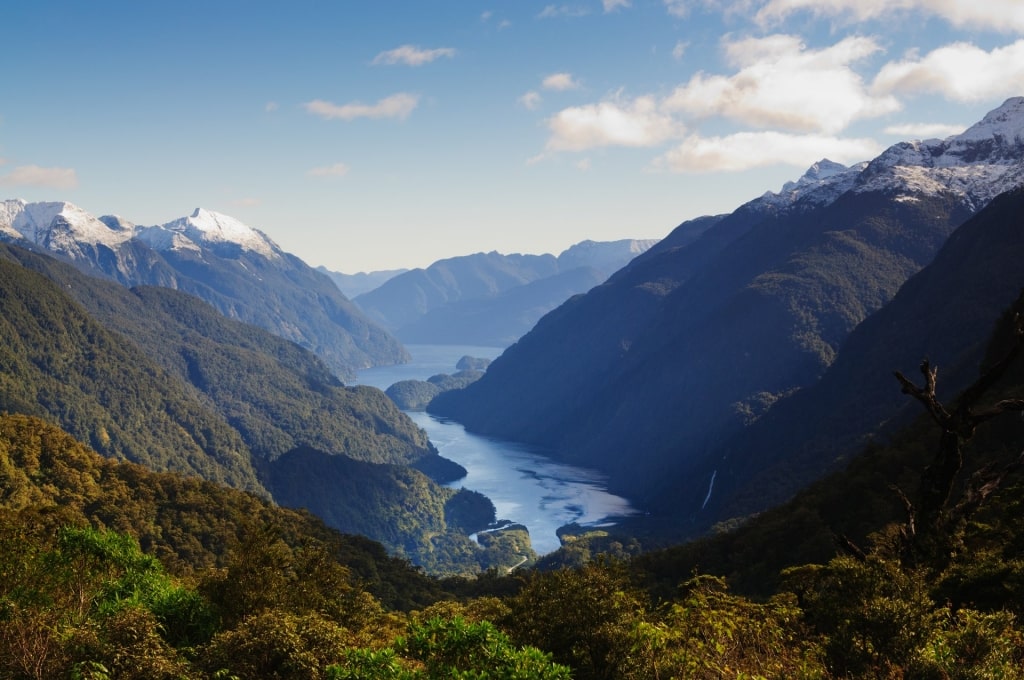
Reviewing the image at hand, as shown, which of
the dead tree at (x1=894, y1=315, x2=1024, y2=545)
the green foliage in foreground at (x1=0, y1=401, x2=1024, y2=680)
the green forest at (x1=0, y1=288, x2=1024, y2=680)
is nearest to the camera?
the green foliage in foreground at (x1=0, y1=401, x2=1024, y2=680)

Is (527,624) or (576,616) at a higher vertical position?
(576,616)

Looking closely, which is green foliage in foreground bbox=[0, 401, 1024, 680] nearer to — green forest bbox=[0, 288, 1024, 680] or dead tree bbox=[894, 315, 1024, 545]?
green forest bbox=[0, 288, 1024, 680]

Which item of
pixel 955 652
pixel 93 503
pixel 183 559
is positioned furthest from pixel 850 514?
pixel 93 503

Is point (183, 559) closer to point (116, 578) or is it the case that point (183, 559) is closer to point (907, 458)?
point (116, 578)

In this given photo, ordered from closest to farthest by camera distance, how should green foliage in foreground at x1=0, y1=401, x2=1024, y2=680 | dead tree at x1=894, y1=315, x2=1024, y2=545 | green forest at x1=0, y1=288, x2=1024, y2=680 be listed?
green foliage in foreground at x1=0, y1=401, x2=1024, y2=680, green forest at x1=0, y1=288, x2=1024, y2=680, dead tree at x1=894, y1=315, x2=1024, y2=545

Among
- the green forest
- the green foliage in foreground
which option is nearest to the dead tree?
the green forest

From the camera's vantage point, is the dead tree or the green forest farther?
the dead tree

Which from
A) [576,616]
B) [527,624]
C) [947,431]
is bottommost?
[527,624]

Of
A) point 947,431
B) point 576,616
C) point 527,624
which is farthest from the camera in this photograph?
point 527,624

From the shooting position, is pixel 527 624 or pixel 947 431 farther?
pixel 527 624

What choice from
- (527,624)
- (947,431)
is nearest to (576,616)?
(527,624)

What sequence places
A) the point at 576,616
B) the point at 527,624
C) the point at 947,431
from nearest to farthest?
the point at 576,616 < the point at 947,431 < the point at 527,624

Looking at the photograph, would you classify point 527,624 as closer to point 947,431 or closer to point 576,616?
point 576,616
